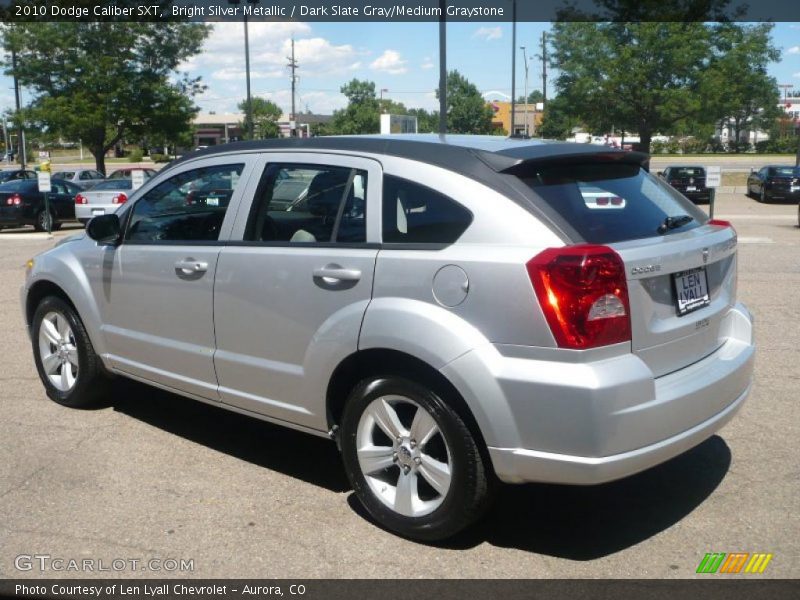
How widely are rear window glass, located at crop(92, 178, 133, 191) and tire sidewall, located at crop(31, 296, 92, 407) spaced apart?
55.8 ft

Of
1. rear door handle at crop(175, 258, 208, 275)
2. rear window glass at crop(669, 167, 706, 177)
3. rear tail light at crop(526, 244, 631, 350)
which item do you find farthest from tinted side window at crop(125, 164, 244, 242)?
rear window glass at crop(669, 167, 706, 177)

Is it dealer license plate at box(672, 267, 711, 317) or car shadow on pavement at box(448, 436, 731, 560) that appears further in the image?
car shadow on pavement at box(448, 436, 731, 560)

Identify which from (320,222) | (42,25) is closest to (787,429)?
(320,222)

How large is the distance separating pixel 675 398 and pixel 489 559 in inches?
41.6

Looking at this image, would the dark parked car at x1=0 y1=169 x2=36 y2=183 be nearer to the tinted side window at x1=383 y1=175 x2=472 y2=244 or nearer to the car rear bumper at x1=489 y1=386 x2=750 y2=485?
the tinted side window at x1=383 y1=175 x2=472 y2=244

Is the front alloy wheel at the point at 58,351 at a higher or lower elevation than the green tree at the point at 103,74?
lower

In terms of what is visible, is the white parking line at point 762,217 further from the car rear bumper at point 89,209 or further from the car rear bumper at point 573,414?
the car rear bumper at point 573,414

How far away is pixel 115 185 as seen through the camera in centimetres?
2264

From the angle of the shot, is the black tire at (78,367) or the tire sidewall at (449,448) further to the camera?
the black tire at (78,367)

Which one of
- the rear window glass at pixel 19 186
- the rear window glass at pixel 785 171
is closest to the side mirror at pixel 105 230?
the rear window glass at pixel 19 186

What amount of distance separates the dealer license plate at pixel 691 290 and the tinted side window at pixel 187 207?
2369 millimetres

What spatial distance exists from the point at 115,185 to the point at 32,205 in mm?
2157

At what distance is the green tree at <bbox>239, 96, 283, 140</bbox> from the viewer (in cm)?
8981

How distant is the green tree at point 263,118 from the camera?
89812 millimetres
